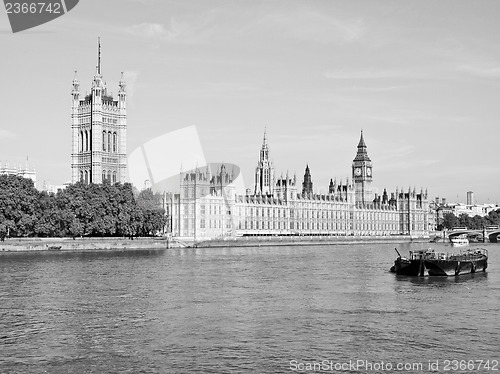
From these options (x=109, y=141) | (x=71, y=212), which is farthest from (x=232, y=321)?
(x=109, y=141)

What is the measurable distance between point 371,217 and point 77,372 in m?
144

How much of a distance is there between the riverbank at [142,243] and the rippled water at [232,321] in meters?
25.2

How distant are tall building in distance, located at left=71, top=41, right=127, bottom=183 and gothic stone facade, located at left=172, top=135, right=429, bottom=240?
12547 mm

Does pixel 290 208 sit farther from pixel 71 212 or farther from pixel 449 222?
pixel 449 222

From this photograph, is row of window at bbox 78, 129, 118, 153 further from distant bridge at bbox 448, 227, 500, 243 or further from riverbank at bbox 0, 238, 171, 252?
distant bridge at bbox 448, 227, 500, 243

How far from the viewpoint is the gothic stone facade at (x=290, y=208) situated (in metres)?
117

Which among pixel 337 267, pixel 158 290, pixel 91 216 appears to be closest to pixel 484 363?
pixel 158 290

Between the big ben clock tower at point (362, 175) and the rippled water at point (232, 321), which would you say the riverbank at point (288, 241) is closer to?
the big ben clock tower at point (362, 175)

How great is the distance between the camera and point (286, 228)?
137500 millimetres

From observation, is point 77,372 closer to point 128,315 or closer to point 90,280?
point 128,315

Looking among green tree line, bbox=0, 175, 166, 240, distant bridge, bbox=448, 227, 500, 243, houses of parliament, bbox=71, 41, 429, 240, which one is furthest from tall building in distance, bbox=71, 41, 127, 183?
distant bridge, bbox=448, 227, 500, 243

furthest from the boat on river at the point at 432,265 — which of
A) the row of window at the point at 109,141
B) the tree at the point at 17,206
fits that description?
the row of window at the point at 109,141

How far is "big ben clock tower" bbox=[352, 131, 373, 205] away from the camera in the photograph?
173750 mm

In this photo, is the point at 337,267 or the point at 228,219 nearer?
the point at 337,267
